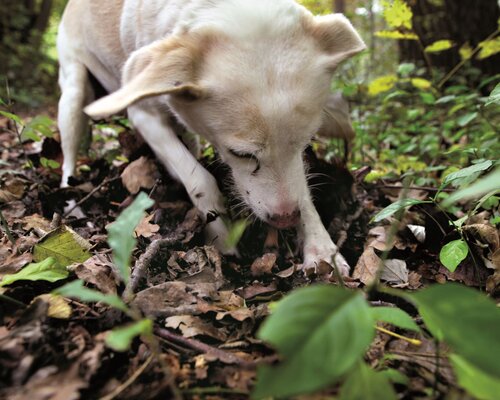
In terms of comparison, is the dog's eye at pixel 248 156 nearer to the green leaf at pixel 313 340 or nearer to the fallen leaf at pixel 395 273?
the fallen leaf at pixel 395 273

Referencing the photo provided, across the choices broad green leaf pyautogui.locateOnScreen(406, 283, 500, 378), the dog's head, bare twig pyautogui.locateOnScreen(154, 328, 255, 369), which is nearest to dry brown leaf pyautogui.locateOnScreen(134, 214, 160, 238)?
the dog's head

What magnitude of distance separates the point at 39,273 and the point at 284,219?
108cm

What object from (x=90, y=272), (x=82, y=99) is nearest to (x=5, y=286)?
(x=90, y=272)

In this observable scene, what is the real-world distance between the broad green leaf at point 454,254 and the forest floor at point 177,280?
19 cm

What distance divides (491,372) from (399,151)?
2942 millimetres

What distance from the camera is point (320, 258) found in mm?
2146

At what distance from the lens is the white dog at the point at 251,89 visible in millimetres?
2023

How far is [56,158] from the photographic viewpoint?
328 centimetres

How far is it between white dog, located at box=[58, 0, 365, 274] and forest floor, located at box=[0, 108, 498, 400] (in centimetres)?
19

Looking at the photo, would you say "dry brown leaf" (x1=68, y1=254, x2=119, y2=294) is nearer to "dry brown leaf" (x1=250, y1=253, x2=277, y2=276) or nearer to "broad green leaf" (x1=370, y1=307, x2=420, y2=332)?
"dry brown leaf" (x1=250, y1=253, x2=277, y2=276)

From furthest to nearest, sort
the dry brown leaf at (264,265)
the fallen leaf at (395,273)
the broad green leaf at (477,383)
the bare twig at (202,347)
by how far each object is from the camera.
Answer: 1. the dry brown leaf at (264,265)
2. the fallen leaf at (395,273)
3. the bare twig at (202,347)
4. the broad green leaf at (477,383)

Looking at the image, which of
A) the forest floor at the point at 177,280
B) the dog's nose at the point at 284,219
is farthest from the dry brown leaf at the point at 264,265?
the dog's nose at the point at 284,219

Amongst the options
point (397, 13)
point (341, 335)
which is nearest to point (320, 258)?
point (341, 335)

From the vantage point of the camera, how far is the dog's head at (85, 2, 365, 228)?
2.02 meters
